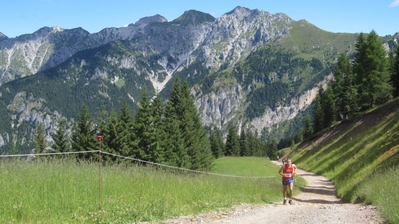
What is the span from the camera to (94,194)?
10.4 m

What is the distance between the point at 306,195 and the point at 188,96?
2735 cm

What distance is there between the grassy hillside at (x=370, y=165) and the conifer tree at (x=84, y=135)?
3036 cm

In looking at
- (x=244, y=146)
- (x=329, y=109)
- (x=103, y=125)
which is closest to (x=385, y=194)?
(x=103, y=125)

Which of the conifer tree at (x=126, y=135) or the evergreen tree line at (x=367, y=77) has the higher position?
the evergreen tree line at (x=367, y=77)

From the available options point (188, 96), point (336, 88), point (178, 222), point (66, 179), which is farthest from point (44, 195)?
point (336, 88)

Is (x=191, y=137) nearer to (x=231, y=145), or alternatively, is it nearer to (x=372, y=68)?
(x=372, y=68)

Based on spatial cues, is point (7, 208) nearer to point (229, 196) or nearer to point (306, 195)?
point (229, 196)

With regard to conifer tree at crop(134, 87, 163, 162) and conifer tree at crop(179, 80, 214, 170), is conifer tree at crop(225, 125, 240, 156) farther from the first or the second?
conifer tree at crop(134, 87, 163, 162)

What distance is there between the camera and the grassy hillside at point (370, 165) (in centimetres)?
1494

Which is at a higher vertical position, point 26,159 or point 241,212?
point 26,159

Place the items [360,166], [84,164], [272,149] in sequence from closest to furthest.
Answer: [84,164]
[360,166]
[272,149]

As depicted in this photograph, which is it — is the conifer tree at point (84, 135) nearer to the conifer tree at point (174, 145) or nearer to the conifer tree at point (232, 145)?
the conifer tree at point (174, 145)

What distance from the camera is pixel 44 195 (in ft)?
30.8

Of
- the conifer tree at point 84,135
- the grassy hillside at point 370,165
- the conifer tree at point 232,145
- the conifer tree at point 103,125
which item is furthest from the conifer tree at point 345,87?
the conifer tree at point 84,135
